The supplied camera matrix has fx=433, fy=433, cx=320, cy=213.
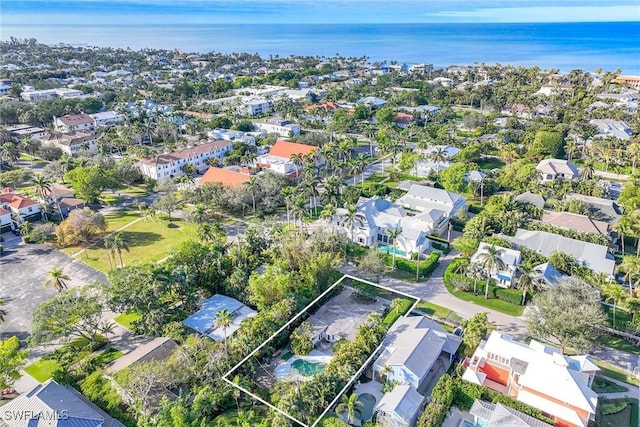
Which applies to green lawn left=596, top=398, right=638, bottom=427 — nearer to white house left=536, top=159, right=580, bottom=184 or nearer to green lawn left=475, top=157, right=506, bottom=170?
white house left=536, top=159, right=580, bottom=184

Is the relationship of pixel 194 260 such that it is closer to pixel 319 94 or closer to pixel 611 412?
A: pixel 611 412

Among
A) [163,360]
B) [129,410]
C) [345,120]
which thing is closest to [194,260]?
[163,360]

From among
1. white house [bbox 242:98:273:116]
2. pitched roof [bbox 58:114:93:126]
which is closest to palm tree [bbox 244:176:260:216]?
white house [bbox 242:98:273:116]

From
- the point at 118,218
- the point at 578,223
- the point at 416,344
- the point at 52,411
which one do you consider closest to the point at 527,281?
the point at 416,344

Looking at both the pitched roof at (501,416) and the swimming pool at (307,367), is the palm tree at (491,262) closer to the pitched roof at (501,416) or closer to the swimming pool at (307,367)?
the pitched roof at (501,416)

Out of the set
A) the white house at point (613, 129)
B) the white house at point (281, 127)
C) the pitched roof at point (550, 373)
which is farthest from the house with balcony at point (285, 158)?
the white house at point (613, 129)

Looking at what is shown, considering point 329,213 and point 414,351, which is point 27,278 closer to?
point 329,213
